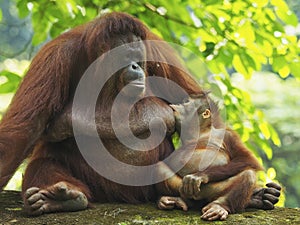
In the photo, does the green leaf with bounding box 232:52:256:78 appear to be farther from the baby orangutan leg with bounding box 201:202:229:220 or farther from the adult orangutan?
the baby orangutan leg with bounding box 201:202:229:220

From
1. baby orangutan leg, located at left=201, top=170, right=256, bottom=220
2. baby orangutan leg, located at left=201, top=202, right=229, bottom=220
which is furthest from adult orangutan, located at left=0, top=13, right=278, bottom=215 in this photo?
baby orangutan leg, located at left=201, top=202, right=229, bottom=220

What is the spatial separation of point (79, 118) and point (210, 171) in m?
0.81

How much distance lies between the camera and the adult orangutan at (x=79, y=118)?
3422mm

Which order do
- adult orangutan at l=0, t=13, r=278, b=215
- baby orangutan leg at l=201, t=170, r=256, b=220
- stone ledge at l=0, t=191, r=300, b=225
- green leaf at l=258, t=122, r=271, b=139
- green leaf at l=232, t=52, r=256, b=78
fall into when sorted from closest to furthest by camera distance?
stone ledge at l=0, t=191, r=300, b=225
baby orangutan leg at l=201, t=170, r=256, b=220
adult orangutan at l=0, t=13, r=278, b=215
green leaf at l=232, t=52, r=256, b=78
green leaf at l=258, t=122, r=271, b=139

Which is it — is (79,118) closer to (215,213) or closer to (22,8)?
(215,213)

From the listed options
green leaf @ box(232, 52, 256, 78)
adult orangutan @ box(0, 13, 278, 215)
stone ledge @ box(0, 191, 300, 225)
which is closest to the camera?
stone ledge @ box(0, 191, 300, 225)

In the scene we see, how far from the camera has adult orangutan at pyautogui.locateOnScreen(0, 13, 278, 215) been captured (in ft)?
11.2

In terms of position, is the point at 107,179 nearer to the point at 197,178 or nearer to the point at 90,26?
the point at 197,178

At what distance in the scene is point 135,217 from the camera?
3.21 metres

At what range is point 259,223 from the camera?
3.16 metres

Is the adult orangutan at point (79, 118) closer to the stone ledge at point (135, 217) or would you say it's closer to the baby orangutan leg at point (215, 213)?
the stone ledge at point (135, 217)

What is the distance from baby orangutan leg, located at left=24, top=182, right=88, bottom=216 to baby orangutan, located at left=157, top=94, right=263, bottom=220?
47 centimetres

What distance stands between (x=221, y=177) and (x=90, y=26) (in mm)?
1193

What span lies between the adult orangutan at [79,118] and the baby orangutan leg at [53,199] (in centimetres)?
8
